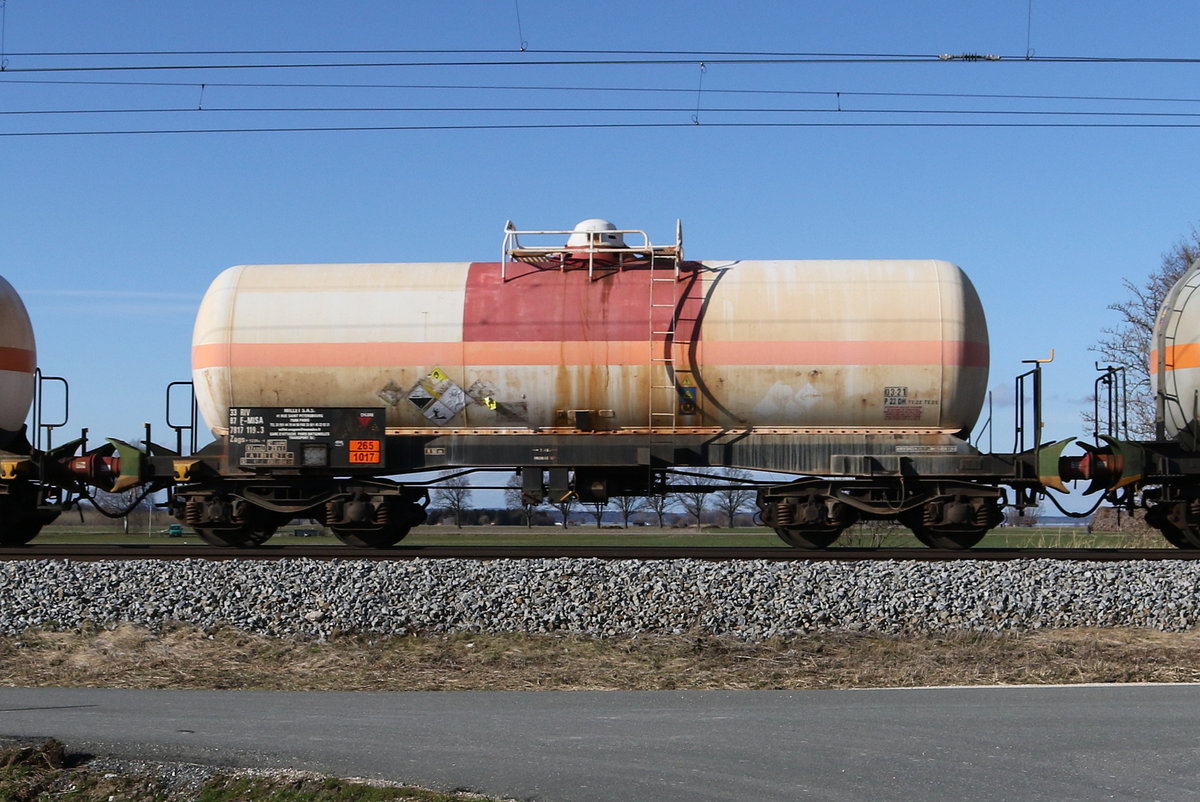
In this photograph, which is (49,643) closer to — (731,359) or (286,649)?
(286,649)

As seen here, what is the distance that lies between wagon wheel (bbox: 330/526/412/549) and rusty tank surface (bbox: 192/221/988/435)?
1.55 m

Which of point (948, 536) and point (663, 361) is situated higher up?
point (663, 361)

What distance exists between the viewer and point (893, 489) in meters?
14.1

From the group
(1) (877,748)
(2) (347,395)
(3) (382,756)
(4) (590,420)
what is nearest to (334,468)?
(2) (347,395)

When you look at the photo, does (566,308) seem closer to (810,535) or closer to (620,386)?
(620,386)

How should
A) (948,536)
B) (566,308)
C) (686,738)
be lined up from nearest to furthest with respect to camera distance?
(686,738) → (566,308) → (948,536)

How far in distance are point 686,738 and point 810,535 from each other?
8092 mm

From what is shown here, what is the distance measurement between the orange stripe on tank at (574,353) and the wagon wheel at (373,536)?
7.46 feet

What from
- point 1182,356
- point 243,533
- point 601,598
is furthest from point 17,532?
point 1182,356

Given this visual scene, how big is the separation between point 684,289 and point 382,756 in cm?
875

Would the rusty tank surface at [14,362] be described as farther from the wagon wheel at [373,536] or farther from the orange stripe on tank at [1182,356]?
the orange stripe on tank at [1182,356]

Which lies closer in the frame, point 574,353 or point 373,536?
point 574,353

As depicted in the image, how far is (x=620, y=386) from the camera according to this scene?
1393 cm

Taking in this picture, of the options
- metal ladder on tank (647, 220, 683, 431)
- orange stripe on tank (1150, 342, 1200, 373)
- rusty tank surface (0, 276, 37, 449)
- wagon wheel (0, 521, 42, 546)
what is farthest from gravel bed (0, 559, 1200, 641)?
rusty tank surface (0, 276, 37, 449)
